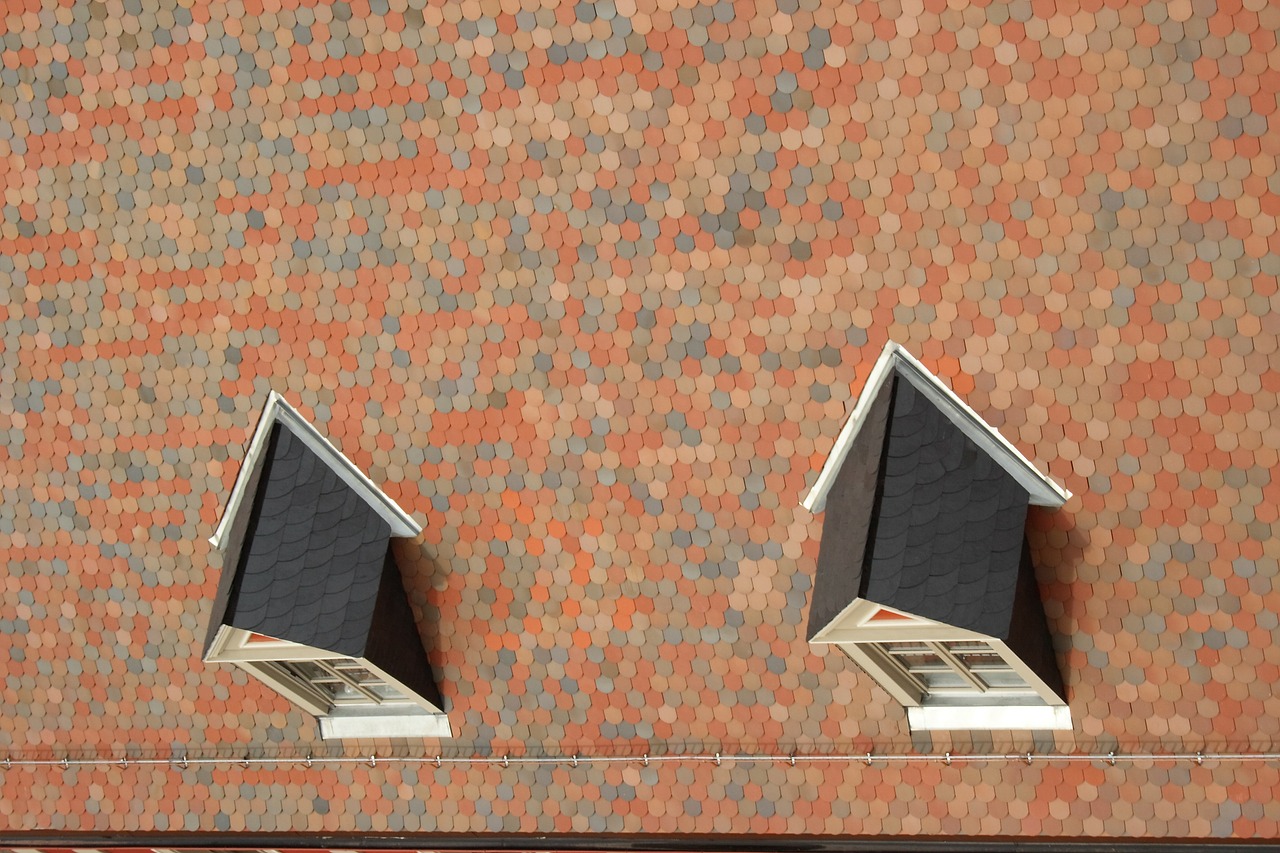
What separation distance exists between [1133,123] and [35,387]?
13383 mm

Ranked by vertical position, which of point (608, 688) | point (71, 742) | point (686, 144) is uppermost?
point (686, 144)

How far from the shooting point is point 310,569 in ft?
55.1

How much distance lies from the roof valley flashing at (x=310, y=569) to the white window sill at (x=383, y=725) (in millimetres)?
382

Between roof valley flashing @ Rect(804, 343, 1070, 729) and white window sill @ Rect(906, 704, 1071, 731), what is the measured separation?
0.03 m

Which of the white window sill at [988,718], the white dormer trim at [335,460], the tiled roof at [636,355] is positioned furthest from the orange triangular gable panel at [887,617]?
the white dormer trim at [335,460]

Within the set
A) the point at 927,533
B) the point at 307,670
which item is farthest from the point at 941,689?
the point at 307,670

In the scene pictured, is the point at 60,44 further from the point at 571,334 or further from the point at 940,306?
the point at 940,306

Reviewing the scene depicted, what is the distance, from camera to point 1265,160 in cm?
1323

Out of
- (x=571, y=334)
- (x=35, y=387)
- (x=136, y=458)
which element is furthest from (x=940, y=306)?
(x=35, y=387)

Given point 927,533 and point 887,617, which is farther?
point 887,617

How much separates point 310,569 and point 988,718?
7.79m

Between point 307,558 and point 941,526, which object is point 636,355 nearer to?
point 941,526

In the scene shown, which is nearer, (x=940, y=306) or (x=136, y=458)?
(x=940, y=306)

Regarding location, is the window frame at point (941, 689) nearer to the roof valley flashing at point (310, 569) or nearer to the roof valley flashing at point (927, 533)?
the roof valley flashing at point (927, 533)
